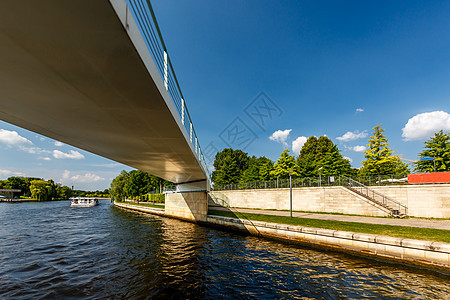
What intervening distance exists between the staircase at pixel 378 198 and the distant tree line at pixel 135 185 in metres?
46.4

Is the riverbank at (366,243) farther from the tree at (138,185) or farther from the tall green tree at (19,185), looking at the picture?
the tall green tree at (19,185)

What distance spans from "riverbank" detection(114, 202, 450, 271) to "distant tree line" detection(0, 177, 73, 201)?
99943 millimetres

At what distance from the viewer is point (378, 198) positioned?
63.5 ft

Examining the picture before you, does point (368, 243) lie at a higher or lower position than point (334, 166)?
lower

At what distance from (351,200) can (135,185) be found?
5076 centimetres

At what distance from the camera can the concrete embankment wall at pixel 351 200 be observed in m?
16.1

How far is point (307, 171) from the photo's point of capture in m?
35.2

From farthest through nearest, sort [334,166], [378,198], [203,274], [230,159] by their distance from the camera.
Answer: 1. [230,159]
2. [334,166]
3. [378,198]
4. [203,274]

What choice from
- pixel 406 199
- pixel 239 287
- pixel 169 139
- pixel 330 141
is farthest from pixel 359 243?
pixel 330 141

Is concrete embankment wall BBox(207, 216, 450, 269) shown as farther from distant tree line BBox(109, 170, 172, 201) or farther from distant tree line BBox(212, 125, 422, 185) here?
distant tree line BBox(109, 170, 172, 201)

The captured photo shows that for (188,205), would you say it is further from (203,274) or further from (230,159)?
(230,159)

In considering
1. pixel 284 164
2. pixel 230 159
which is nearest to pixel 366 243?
pixel 284 164

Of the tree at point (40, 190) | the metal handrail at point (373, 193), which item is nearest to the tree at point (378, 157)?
the metal handrail at point (373, 193)

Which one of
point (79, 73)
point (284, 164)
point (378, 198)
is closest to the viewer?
point (79, 73)
